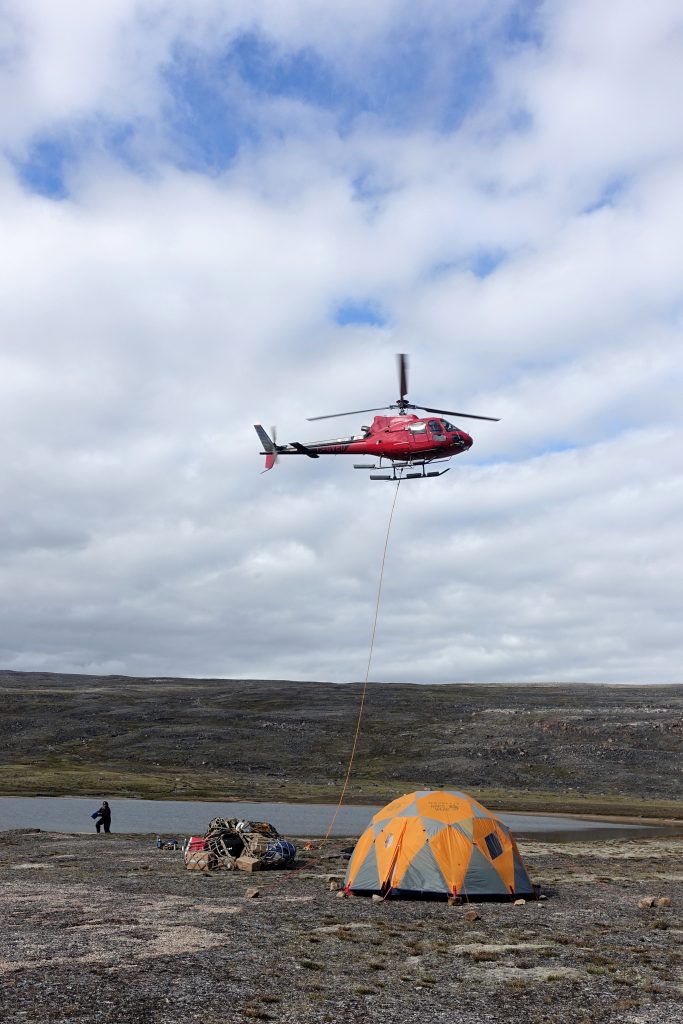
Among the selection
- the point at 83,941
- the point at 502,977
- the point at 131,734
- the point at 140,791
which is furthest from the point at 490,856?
the point at 131,734

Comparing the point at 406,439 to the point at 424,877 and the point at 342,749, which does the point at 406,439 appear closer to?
the point at 424,877

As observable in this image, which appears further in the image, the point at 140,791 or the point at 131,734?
the point at 131,734

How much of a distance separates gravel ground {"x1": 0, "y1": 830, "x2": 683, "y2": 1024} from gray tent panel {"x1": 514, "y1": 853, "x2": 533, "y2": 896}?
2.61ft

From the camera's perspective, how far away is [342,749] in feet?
317

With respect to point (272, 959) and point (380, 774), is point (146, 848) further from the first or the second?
point (380, 774)

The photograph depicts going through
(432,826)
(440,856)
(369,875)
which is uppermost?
(432,826)

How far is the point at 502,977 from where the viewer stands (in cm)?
1881

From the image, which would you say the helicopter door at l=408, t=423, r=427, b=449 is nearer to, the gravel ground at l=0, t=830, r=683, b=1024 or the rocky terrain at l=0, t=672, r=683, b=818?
the gravel ground at l=0, t=830, r=683, b=1024

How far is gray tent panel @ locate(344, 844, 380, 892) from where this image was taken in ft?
93.1

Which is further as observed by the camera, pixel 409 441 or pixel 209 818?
pixel 209 818

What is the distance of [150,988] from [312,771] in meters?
71.6

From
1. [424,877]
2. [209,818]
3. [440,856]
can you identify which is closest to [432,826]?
[440,856]

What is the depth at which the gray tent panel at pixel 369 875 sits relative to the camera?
28.4m

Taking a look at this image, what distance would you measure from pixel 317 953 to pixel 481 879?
8.79 m
